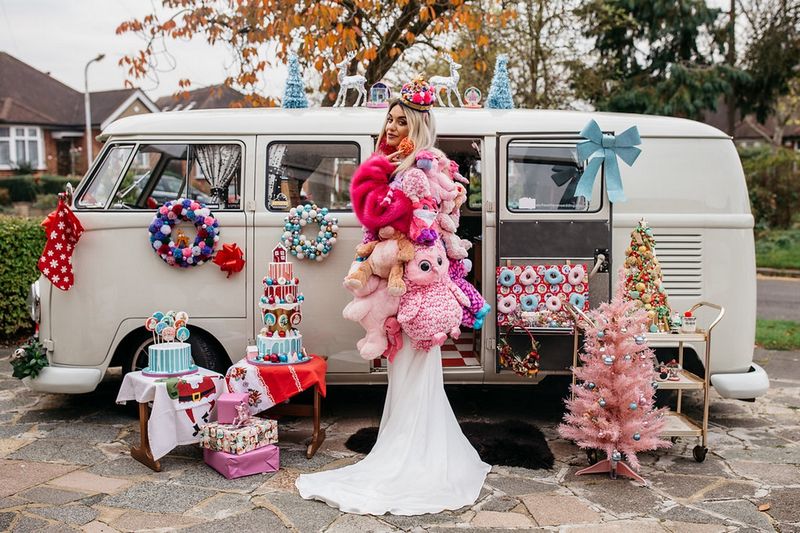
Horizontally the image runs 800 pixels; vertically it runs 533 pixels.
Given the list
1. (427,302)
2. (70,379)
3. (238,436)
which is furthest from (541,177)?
(70,379)

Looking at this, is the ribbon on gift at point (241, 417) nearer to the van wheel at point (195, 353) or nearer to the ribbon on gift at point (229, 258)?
the van wheel at point (195, 353)

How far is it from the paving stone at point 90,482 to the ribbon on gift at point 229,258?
1.73 m

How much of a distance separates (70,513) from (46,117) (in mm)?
36602

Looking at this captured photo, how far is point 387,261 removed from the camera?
15.2 ft

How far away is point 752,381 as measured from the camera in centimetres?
588

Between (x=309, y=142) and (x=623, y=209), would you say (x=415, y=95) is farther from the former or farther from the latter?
(x=623, y=209)

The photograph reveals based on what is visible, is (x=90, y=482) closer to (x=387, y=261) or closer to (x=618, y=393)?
(x=387, y=261)

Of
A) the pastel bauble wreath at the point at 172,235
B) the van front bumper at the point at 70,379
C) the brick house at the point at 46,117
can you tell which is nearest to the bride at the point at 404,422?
the pastel bauble wreath at the point at 172,235

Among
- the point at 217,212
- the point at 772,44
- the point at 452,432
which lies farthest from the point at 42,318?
the point at 772,44

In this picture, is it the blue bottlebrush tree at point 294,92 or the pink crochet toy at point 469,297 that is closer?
the pink crochet toy at point 469,297

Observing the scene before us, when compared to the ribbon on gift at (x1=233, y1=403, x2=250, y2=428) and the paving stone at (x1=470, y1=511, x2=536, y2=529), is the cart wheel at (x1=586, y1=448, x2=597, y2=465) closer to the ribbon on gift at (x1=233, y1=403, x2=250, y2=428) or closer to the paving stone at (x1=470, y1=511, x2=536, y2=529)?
the paving stone at (x1=470, y1=511, x2=536, y2=529)

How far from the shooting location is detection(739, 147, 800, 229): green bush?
20.5 metres

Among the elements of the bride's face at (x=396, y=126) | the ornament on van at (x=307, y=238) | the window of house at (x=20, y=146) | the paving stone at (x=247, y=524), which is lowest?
the paving stone at (x=247, y=524)

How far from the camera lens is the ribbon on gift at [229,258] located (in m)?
5.71
